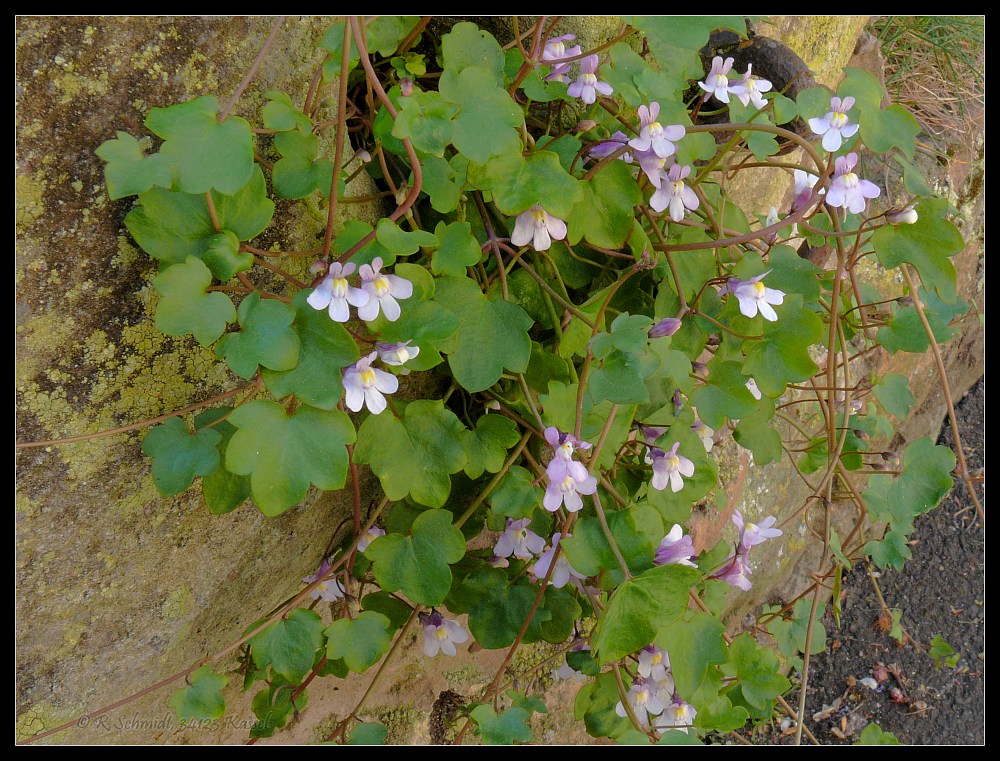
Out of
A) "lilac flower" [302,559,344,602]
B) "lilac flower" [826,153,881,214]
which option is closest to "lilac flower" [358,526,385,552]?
"lilac flower" [302,559,344,602]

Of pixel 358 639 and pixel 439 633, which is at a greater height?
pixel 358 639

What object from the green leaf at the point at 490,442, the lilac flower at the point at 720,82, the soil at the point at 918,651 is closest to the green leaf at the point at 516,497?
the green leaf at the point at 490,442

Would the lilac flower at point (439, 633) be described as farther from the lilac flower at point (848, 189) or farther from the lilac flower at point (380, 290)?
the lilac flower at point (848, 189)

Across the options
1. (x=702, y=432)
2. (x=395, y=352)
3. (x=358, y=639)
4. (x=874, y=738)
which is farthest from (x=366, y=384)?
(x=874, y=738)

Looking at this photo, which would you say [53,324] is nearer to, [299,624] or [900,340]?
[299,624]

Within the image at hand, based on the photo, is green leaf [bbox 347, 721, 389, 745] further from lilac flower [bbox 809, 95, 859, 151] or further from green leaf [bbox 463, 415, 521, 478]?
lilac flower [bbox 809, 95, 859, 151]

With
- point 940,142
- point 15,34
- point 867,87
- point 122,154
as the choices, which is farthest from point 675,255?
point 940,142

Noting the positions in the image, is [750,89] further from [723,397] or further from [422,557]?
[422,557]
